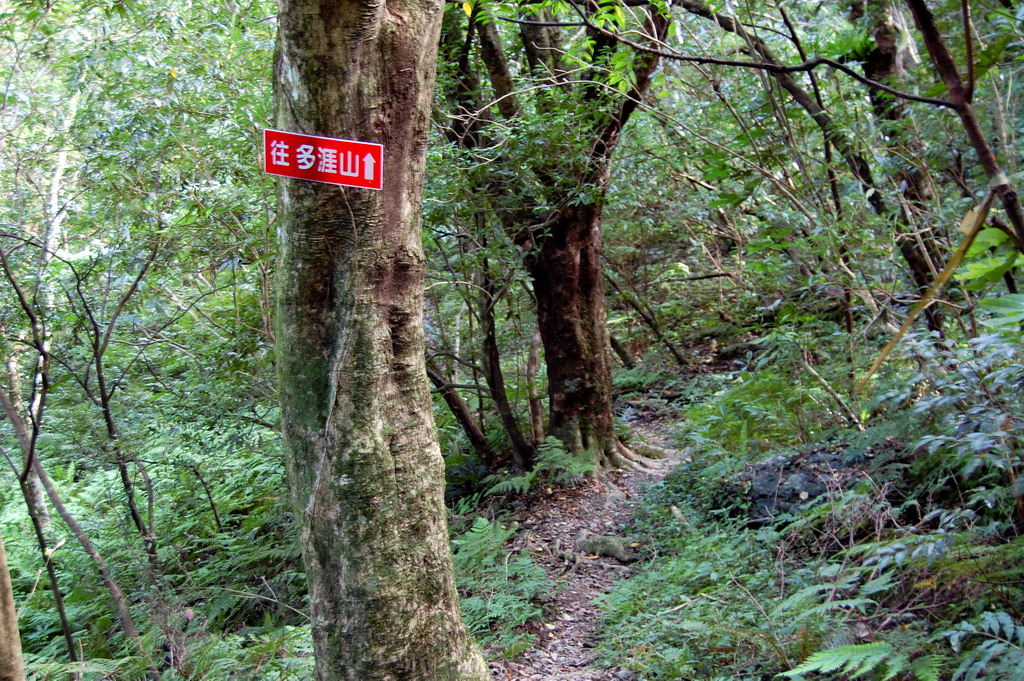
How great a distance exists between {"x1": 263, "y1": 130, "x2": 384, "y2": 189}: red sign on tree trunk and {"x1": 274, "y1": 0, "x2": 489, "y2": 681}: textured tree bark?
60 millimetres

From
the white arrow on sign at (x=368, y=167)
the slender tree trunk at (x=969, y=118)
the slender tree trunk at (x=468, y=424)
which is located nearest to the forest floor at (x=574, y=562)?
the slender tree trunk at (x=468, y=424)

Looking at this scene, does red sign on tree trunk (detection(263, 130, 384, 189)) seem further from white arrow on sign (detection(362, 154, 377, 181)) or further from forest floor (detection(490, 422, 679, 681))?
forest floor (detection(490, 422, 679, 681))

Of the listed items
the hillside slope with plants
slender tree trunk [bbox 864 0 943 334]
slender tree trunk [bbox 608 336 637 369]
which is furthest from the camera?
slender tree trunk [bbox 608 336 637 369]

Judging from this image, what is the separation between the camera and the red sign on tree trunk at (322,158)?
251 cm

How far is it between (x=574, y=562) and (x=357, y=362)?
3.53 meters

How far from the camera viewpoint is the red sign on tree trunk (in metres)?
2.51

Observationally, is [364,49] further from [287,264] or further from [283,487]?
[283,487]

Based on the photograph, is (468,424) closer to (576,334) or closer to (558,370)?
(558,370)

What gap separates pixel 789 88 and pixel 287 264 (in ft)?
13.0

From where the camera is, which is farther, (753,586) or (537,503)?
(537,503)

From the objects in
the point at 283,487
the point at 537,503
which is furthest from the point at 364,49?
the point at 283,487

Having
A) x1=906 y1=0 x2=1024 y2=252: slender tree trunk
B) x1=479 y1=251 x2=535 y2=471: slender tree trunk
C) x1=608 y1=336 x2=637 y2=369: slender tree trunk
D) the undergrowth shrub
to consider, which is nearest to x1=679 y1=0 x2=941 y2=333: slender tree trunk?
x1=479 y1=251 x2=535 y2=471: slender tree trunk

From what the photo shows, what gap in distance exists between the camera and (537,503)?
22.1ft

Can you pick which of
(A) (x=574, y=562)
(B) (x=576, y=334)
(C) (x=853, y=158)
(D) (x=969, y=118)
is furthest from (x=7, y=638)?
(C) (x=853, y=158)
